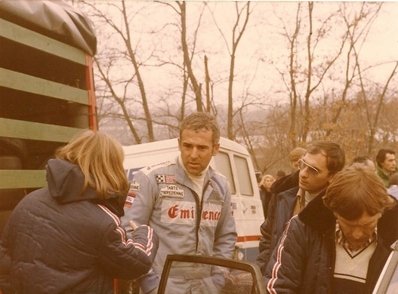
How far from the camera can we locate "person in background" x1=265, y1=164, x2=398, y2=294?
1.09 meters

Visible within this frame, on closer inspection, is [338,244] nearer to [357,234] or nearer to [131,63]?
[357,234]

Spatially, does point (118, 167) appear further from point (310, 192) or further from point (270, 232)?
point (270, 232)

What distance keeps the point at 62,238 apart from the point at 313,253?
0.50 m

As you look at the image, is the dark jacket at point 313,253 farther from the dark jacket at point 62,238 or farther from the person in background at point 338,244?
the dark jacket at point 62,238

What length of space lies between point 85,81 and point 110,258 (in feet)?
2.52

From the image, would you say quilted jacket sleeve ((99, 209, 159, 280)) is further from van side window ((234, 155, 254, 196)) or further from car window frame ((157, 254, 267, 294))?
van side window ((234, 155, 254, 196))

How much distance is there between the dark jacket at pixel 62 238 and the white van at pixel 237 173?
165 cm

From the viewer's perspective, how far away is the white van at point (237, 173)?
9.47ft

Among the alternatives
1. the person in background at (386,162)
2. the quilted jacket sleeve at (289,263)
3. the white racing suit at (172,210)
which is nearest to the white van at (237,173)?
the person in background at (386,162)

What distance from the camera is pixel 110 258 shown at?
114cm

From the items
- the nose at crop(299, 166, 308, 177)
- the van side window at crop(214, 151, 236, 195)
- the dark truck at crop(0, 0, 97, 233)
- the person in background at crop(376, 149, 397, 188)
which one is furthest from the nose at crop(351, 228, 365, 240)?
the van side window at crop(214, 151, 236, 195)

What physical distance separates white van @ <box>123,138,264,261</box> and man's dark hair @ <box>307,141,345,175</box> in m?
1.28

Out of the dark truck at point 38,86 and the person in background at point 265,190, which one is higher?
the dark truck at point 38,86

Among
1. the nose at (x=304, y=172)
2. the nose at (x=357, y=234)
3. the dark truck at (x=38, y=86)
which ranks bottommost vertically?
the nose at (x=357, y=234)
